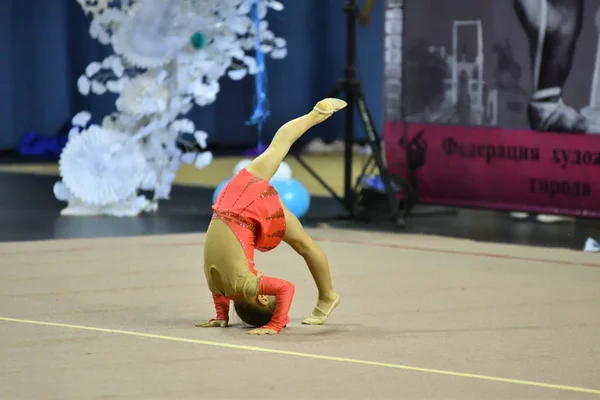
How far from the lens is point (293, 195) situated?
315 inches

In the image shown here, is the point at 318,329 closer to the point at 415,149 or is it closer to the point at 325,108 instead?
Result: the point at 325,108

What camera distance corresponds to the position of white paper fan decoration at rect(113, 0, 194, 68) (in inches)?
320

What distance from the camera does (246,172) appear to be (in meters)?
4.70

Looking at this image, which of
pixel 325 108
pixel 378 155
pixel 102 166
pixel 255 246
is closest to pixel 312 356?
pixel 255 246

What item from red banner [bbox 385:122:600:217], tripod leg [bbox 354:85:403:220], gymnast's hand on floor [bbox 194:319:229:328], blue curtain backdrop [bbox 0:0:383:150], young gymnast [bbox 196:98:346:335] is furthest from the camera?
blue curtain backdrop [bbox 0:0:383:150]

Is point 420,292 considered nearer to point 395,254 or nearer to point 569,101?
point 395,254

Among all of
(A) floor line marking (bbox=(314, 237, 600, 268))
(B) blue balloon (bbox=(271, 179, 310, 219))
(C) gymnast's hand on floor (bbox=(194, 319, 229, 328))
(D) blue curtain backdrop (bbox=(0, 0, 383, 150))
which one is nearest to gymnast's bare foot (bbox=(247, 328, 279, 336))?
(C) gymnast's hand on floor (bbox=(194, 319, 229, 328))

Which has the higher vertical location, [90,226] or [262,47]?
[262,47]

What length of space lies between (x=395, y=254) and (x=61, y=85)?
6.40 metres

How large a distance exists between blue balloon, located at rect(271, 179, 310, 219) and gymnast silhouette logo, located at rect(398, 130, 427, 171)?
0.75 m

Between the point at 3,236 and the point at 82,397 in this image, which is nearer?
the point at 82,397

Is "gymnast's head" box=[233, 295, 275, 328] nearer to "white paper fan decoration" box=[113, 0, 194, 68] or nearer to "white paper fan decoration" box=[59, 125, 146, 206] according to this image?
"white paper fan decoration" box=[59, 125, 146, 206]

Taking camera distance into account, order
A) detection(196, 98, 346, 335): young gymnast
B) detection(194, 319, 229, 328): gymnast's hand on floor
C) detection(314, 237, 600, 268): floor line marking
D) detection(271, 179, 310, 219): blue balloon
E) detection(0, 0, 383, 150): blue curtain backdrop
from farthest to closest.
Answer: detection(0, 0, 383, 150): blue curtain backdrop → detection(271, 179, 310, 219): blue balloon → detection(314, 237, 600, 268): floor line marking → detection(194, 319, 229, 328): gymnast's hand on floor → detection(196, 98, 346, 335): young gymnast

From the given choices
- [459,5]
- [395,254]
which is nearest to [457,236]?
[395,254]
